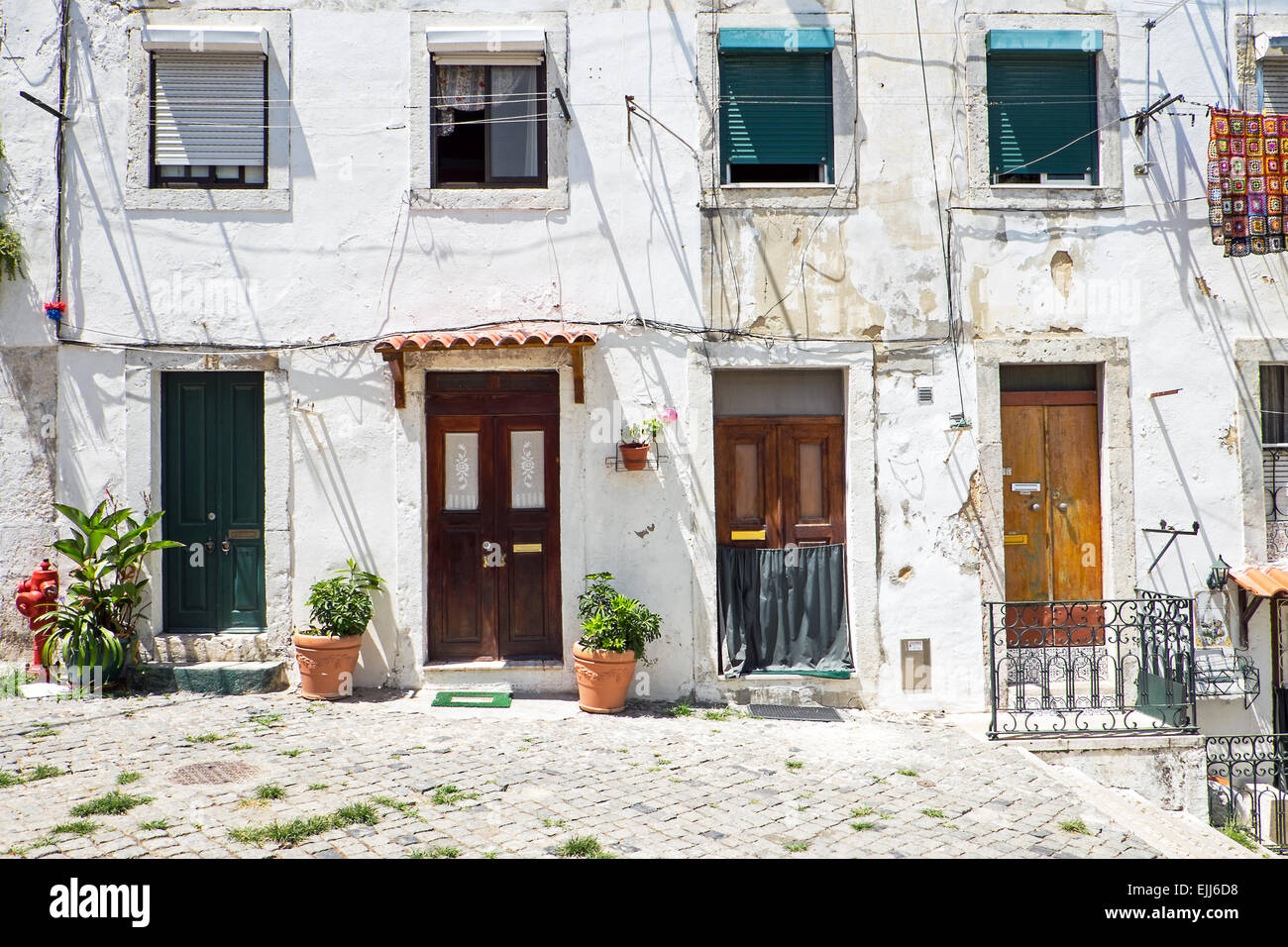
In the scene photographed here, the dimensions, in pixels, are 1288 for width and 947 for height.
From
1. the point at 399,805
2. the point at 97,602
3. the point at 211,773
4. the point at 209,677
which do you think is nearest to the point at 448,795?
the point at 399,805

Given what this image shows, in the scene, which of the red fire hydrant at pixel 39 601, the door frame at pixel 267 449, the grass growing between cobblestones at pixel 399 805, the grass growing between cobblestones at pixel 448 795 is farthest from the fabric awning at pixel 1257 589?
the red fire hydrant at pixel 39 601

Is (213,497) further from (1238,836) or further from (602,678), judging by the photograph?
(1238,836)

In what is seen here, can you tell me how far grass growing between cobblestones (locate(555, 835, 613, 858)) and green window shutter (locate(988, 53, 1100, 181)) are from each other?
6227 millimetres

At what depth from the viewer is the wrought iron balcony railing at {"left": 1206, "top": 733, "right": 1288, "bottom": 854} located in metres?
6.74

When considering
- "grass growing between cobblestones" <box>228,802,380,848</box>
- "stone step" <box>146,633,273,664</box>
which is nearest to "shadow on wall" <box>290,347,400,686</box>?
"stone step" <box>146,633,273,664</box>

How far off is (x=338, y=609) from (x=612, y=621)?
6.99 feet

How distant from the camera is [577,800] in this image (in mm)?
5023

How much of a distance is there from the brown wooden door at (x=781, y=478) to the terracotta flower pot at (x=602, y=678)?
4.60 ft

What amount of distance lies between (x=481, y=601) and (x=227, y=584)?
2.10m

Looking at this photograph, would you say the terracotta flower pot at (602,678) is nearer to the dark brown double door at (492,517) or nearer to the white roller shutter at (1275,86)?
the dark brown double door at (492,517)

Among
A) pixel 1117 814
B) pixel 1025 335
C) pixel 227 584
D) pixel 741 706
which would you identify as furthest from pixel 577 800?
pixel 1025 335

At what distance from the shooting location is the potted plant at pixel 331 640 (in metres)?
6.91

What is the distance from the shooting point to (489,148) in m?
7.50

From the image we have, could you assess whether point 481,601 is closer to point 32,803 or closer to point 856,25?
point 32,803
